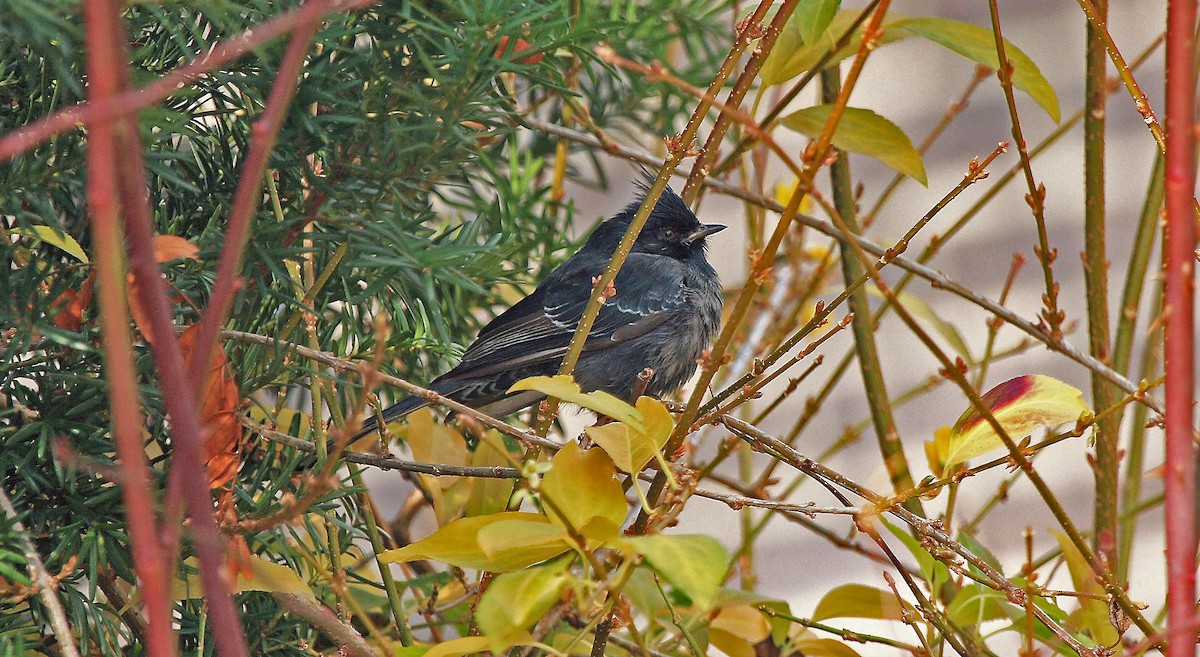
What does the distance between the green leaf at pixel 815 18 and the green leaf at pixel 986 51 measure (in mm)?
156

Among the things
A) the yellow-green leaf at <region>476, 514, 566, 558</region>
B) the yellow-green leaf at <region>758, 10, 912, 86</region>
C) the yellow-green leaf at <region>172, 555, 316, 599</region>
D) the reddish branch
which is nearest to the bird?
the yellow-green leaf at <region>758, 10, 912, 86</region>

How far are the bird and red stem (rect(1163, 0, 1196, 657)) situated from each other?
233 centimetres

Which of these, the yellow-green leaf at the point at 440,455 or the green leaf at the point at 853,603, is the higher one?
the yellow-green leaf at the point at 440,455

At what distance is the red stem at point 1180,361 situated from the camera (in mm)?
584

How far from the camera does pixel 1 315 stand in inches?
43.4

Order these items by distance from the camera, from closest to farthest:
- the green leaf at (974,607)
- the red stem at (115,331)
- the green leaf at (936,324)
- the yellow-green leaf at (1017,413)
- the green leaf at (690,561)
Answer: the red stem at (115,331) → the green leaf at (690,561) → the yellow-green leaf at (1017,413) → the green leaf at (974,607) → the green leaf at (936,324)

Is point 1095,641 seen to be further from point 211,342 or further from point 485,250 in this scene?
point 211,342

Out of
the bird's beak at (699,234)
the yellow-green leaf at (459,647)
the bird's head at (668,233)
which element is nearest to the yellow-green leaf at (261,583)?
the yellow-green leaf at (459,647)

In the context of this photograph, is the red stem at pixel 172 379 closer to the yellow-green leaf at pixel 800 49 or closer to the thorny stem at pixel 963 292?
the thorny stem at pixel 963 292

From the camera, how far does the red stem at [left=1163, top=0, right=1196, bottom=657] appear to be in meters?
0.58

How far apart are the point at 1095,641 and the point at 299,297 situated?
42.7 inches

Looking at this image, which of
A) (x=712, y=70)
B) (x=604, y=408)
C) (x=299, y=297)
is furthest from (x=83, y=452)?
(x=712, y=70)

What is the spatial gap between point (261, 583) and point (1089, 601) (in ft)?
3.44

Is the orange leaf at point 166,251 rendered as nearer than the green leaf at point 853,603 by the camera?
Yes
